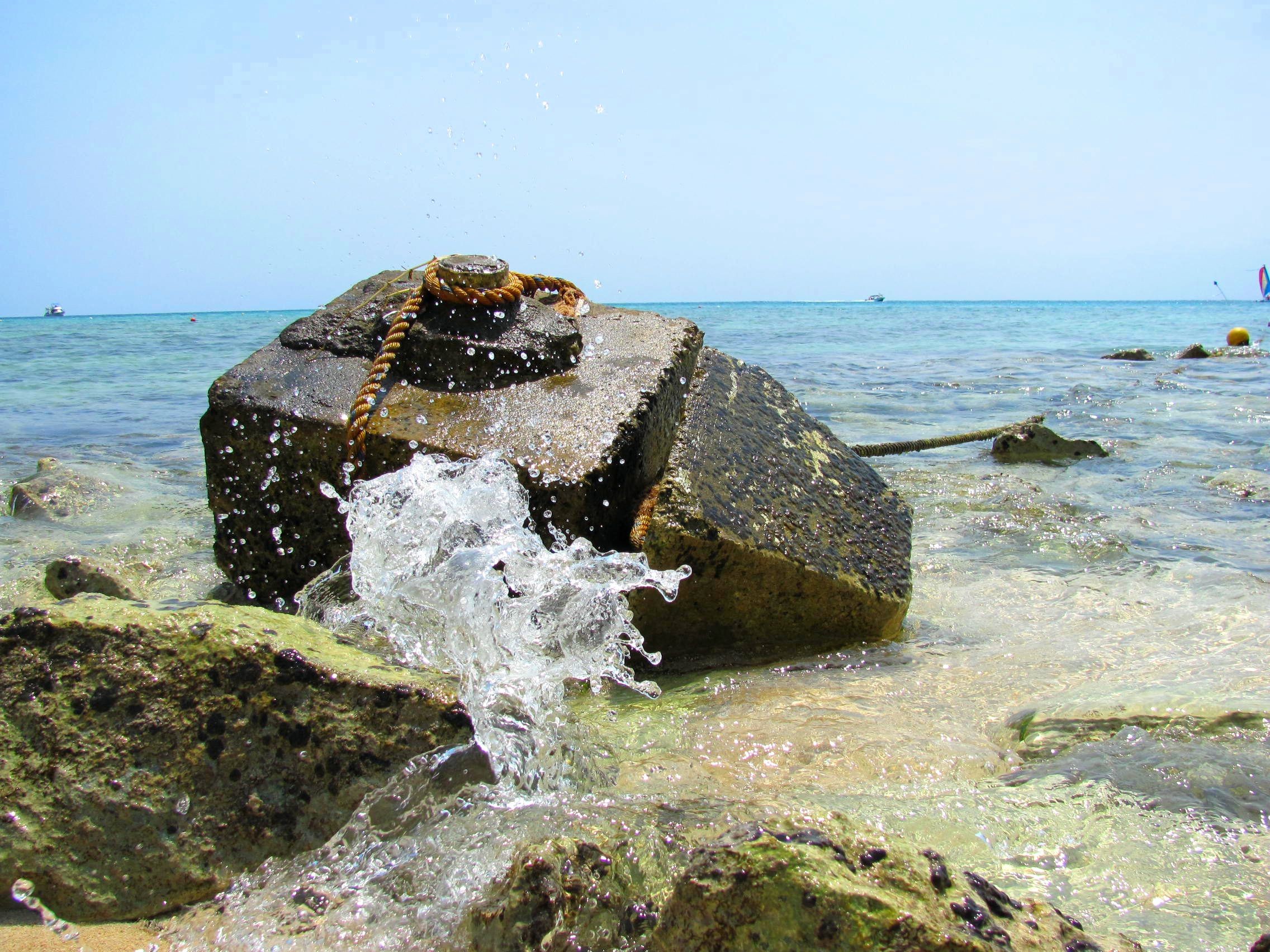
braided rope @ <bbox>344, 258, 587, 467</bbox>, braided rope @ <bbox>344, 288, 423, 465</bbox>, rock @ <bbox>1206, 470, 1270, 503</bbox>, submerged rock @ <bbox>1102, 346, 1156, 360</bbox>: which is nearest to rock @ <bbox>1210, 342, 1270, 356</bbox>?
submerged rock @ <bbox>1102, 346, 1156, 360</bbox>

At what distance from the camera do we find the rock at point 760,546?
100 inches

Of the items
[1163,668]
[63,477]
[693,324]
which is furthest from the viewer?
[63,477]

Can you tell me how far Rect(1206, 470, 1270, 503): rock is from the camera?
17.9ft

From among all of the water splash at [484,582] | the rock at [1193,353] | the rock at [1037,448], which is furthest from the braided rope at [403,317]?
the rock at [1193,353]

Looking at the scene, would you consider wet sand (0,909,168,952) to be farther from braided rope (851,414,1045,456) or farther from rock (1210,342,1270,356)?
rock (1210,342,1270,356)

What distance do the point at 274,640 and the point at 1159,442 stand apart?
7.52 metres

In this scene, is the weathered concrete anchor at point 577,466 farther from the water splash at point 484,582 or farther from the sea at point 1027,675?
the sea at point 1027,675

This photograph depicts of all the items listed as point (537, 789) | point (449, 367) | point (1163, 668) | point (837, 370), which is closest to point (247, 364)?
point (449, 367)

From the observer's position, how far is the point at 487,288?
3.08 meters

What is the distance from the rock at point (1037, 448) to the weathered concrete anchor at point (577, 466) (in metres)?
3.88

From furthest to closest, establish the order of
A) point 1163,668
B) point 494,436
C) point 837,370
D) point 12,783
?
point 837,370 < point 1163,668 < point 494,436 < point 12,783

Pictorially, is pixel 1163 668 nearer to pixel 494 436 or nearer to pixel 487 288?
pixel 494 436

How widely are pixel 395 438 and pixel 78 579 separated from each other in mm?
1803

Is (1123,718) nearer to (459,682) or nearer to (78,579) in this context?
(459,682)
